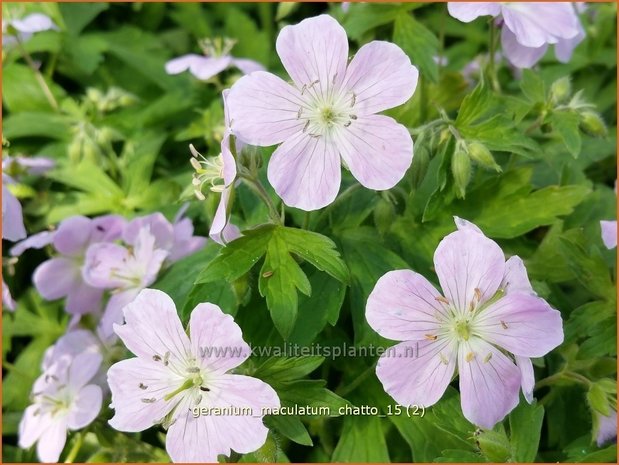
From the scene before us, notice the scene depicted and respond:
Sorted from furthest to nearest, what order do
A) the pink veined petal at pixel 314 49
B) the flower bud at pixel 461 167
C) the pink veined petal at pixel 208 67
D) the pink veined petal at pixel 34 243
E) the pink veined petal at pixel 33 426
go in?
1. the pink veined petal at pixel 208 67
2. the pink veined petal at pixel 34 243
3. the pink veined petal at pixel 33 426
4. the flower bud at pixel 461 167
5. the pink veined petal at pixel 314 49

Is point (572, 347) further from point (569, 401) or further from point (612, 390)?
point (569, 401)

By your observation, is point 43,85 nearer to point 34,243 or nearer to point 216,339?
point 34,243

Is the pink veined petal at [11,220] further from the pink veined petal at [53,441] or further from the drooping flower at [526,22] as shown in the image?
the drooping flower at [526,22]

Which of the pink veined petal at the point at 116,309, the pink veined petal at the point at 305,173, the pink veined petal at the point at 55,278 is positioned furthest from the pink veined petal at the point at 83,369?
the pink veined petal at the point at 305,173

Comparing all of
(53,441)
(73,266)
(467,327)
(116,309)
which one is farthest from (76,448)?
(467,327)

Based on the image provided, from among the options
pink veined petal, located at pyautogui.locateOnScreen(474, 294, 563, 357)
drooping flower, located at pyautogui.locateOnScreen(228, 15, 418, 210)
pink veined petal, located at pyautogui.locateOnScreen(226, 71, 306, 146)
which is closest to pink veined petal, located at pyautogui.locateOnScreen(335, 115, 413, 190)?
drooping flower, located at pyautogui.locateOnScreen(228, 15, 418, 210)
